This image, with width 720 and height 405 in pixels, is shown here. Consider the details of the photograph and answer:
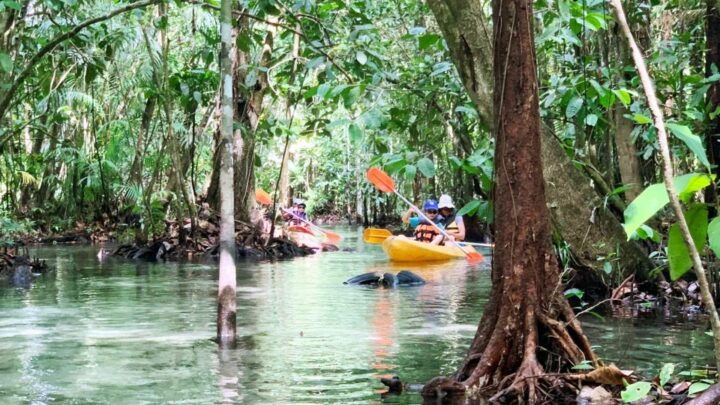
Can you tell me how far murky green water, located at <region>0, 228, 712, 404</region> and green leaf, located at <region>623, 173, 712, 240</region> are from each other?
2647 millimetres

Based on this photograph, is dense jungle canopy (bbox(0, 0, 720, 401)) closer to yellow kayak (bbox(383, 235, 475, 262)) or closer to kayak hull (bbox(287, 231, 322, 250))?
kayak hull (bbox(287, 231, 322, 250))

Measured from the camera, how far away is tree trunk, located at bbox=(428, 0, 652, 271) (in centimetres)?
630

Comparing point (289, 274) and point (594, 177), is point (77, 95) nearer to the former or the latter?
point (289, 274)

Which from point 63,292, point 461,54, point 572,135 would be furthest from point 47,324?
point 572,135

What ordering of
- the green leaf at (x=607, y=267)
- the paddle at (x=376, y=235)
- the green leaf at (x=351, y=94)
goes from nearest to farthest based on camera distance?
the green leaf at (x=351, y=94), the green leaf at (x=607, y=267), the paddle at (x=376, y=235)

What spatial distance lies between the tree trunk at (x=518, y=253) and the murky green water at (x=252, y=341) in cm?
53

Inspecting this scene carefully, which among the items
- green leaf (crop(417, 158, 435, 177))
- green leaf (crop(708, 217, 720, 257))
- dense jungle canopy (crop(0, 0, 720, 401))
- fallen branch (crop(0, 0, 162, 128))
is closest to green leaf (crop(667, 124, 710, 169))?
dense jungle canopy (crop(0, 0, 720, 401))

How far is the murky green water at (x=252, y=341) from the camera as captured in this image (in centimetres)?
497

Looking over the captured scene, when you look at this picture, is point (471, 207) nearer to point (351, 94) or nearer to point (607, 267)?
point (351, 94)

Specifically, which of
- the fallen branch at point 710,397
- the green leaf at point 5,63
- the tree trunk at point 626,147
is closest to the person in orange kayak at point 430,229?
the tree trunk at point 626,147

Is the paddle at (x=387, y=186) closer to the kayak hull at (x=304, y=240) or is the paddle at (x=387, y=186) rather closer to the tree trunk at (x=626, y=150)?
the kayak hull at (x=304, y=240)

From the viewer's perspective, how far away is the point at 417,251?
14.9 metres

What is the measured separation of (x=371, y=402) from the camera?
4.54 m

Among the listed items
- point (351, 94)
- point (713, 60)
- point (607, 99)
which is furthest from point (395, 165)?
point (713, 60)
